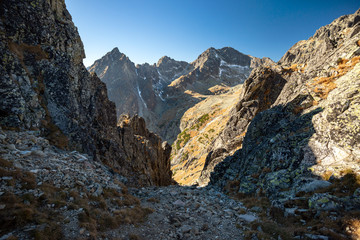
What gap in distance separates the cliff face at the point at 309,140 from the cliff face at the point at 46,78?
855 inches

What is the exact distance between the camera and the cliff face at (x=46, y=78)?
50.5ft

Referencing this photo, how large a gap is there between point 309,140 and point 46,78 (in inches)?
1259

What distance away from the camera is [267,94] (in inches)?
2037

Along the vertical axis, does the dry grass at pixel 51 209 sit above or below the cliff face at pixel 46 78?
below

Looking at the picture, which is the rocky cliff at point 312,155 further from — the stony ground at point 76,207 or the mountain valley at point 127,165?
the stony ground at point 76,207

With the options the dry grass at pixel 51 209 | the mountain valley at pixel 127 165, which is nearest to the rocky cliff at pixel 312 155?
the mountain valley at pixel 127 165

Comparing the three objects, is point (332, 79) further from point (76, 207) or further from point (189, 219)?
point (76, 207)

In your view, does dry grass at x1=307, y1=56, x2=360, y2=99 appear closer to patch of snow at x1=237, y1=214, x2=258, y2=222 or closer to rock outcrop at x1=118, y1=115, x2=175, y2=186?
patch of snow at x1=237, y1=214, x2=258, y2=222

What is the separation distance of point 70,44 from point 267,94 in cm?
5268

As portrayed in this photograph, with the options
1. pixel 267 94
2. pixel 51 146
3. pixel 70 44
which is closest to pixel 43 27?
pixel 70 44

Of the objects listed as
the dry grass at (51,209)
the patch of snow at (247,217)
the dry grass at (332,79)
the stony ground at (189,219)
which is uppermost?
the dry grass at (332,79)

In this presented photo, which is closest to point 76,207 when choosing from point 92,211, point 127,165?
point 92,211

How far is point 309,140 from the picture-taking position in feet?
59.3

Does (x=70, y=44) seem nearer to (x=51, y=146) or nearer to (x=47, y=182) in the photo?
(x=51, y=146)
